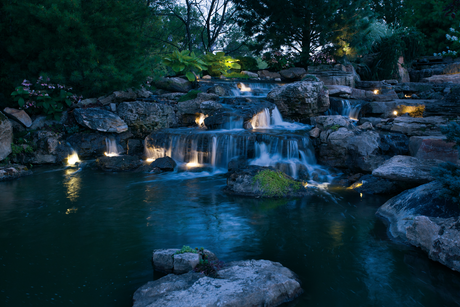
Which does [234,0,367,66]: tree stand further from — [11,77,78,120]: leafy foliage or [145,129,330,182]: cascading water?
[11,77,78,120]: leafy foliage

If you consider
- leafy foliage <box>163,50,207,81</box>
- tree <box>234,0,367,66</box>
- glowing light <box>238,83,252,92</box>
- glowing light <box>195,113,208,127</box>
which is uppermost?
tree <box>234,0,367,66</box>

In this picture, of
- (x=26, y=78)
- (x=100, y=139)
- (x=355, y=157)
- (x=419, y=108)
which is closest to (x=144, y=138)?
(x=100, y=139)

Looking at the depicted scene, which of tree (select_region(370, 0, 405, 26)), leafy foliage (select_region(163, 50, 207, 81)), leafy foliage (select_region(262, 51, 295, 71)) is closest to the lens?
leafy foliage (select_region(163, 50, 207, 81))

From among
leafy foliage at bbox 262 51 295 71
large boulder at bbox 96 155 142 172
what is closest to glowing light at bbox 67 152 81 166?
large boulder at bbox 96 155 142 172

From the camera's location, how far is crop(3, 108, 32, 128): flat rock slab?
36.8ft

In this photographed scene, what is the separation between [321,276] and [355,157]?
5830mm

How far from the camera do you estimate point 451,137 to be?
5.39 metres

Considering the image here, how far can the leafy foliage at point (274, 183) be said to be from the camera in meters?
7.57

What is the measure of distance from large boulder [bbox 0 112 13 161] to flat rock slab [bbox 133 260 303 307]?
9.01 meters

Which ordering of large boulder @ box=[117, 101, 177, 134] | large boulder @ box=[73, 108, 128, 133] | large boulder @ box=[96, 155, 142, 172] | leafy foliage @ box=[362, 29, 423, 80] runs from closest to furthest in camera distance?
large boulder @ box=[96, 155, 142, 172] → large boulder @ box=[73, 108, 128, 133] → large boulder @ box=[117, 101, 177, 134] → leafy foliage @ box=[362, 29, 423, 80]

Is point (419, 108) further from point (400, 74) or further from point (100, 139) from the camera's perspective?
point (100, 139)

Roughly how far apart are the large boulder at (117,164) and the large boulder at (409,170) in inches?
287

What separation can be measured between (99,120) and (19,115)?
2768 mm

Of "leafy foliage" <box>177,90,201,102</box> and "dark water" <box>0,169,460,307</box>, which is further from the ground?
"leafy foliage" <box>177,90,201,102</box>
